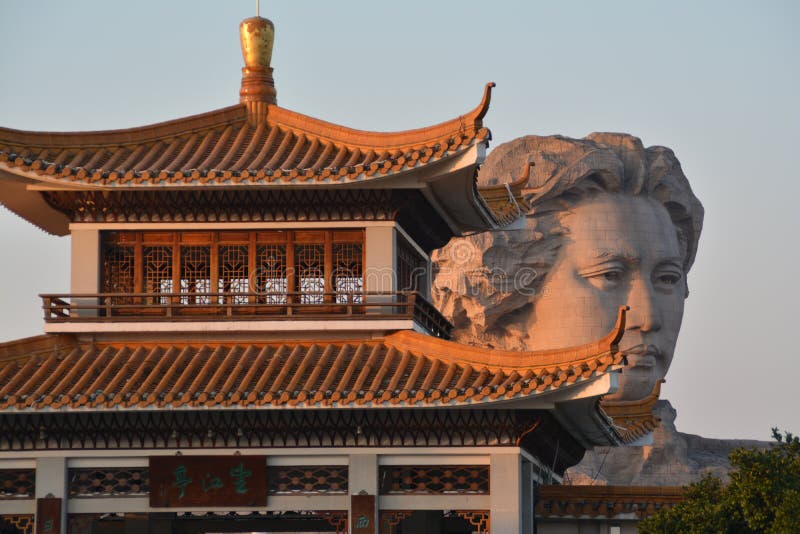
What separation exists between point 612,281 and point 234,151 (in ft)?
126

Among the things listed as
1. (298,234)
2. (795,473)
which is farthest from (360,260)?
(795,473)

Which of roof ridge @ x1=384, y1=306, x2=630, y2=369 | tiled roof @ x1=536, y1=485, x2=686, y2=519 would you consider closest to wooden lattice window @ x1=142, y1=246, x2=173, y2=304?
roof ridge @ x1=384, y1=306, x2=630, y2=369

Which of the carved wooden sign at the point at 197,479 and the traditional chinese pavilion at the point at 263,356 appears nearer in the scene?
the traditional chinese pavilion at the point at 263,356

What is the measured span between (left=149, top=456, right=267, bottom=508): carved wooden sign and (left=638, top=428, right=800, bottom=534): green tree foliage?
5454 millimetres

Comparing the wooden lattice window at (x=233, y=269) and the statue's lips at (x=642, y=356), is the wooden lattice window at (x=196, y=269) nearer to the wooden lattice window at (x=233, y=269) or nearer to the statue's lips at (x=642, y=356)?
the wooden lattice window at (x=233, y=269)

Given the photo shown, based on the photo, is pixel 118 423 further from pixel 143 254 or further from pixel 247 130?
pixel 247 130

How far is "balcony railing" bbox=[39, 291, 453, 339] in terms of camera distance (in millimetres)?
23281

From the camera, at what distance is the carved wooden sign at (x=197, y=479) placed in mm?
22016

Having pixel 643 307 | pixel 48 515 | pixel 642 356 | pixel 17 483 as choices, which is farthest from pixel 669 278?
pixel 48 515

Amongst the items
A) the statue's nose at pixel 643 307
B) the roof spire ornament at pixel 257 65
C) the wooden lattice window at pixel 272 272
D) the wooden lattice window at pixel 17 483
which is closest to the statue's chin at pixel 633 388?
the statue's nose at pixel 643 307

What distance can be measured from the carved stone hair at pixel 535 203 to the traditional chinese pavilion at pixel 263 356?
3572 cm

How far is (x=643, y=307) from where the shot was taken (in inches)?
2402

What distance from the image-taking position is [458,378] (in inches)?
849

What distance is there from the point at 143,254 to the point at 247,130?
262cm
